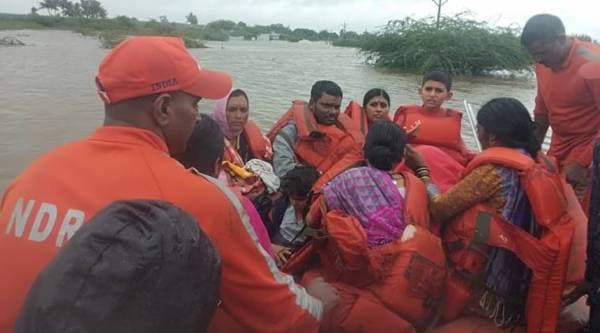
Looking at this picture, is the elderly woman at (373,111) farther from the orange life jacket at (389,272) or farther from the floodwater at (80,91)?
the floodwater at (80,91)

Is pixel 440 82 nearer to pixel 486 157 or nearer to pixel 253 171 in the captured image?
pixel 253 171

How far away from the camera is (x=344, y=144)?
3717 mm

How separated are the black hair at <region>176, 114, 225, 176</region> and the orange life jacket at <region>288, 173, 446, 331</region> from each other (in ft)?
1.72

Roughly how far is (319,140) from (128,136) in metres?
2.60

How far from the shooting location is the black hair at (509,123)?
84.4 inches

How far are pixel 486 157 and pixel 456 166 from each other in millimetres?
1133

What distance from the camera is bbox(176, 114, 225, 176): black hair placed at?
1890 millimetres

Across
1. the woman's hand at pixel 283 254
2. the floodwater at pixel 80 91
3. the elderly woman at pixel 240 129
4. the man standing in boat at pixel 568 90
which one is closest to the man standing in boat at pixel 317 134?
the elderly woman at pixel 240 129

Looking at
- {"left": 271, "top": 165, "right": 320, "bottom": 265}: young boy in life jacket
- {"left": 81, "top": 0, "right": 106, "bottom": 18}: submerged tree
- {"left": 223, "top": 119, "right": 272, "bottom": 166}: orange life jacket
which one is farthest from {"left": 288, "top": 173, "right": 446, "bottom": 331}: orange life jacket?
{"left": 81, "top": 0, "right": 106, "bottom": 18}: submerged tree

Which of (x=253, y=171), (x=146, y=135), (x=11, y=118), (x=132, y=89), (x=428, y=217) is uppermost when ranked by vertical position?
(x=132, y=89)

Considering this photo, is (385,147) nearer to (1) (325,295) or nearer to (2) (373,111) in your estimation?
(1) (325,295)

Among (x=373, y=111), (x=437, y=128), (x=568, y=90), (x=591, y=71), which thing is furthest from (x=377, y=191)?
(x=373, y=111)

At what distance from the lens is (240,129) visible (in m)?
3.78

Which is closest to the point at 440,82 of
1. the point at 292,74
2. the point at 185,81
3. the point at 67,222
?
the point at 185,81
